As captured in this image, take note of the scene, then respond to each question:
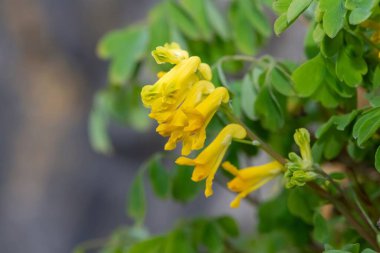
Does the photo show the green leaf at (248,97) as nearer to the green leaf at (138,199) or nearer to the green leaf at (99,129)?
the green leaf at (138,199)

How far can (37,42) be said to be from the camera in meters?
2.42

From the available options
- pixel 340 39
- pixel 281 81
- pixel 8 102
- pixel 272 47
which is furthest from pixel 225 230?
pixel 8 102

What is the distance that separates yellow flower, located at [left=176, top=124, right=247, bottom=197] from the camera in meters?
0.57

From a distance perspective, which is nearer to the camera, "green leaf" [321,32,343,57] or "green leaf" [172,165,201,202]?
"green leaf" [321,32,343,57]

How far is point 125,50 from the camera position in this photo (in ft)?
3.20

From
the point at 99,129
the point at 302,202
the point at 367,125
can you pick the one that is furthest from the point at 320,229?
the point at 99,129

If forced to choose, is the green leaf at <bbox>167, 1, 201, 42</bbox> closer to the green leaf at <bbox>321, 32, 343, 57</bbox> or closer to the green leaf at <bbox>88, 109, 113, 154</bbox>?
the green leaf at <bbox>88, 109, 113, 154</bbox>

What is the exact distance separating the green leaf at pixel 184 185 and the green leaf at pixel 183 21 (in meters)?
0.19

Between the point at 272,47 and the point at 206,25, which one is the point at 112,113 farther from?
the point at 272,47

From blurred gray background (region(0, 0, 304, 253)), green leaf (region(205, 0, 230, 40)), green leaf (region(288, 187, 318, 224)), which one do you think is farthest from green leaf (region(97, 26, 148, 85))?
blurred gray background (region(0, 0, 304, 253))

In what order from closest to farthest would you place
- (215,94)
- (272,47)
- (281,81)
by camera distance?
(215,94)
(281,81)
(272,47)

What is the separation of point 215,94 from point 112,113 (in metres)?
0.54

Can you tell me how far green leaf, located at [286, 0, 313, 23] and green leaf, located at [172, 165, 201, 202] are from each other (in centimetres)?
33

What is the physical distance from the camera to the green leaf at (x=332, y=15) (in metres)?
0.54
